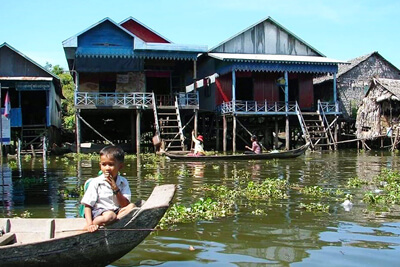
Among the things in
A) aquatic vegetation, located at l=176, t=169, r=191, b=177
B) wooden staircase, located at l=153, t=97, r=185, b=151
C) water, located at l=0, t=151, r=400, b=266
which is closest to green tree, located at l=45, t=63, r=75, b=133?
wooden staircase, located at l=153, t=97, r=185, b=151

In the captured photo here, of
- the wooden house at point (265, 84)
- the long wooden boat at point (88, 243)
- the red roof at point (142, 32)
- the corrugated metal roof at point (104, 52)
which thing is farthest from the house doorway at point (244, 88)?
the long wooden boat at point (88, 243)

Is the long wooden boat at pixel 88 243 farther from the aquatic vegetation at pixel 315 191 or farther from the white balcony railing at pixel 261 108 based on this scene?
the white balcony railing at pixel 261 108

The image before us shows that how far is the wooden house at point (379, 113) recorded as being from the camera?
25.0 metres

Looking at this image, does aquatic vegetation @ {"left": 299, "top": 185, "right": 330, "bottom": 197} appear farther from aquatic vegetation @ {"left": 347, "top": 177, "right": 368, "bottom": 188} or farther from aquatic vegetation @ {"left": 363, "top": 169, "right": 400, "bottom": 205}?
aquatic vegetation @ {"left": 347, "top": 177, "right": 368, "bottom": 188}

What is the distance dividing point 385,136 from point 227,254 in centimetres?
2265

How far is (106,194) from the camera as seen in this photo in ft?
14.8

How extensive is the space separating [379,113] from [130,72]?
566 inches

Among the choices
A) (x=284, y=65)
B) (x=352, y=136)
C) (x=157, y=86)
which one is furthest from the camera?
(x=352, y=136)

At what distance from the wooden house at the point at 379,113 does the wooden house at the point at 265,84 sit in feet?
6.78

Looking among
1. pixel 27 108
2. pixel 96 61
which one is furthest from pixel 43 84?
pixel 27 108

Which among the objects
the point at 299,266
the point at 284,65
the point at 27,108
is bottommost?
the point at 299,266

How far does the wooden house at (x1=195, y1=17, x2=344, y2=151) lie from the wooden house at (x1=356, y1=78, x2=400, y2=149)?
2.07m

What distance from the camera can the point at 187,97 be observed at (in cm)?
2295

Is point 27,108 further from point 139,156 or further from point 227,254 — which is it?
point 227,254
